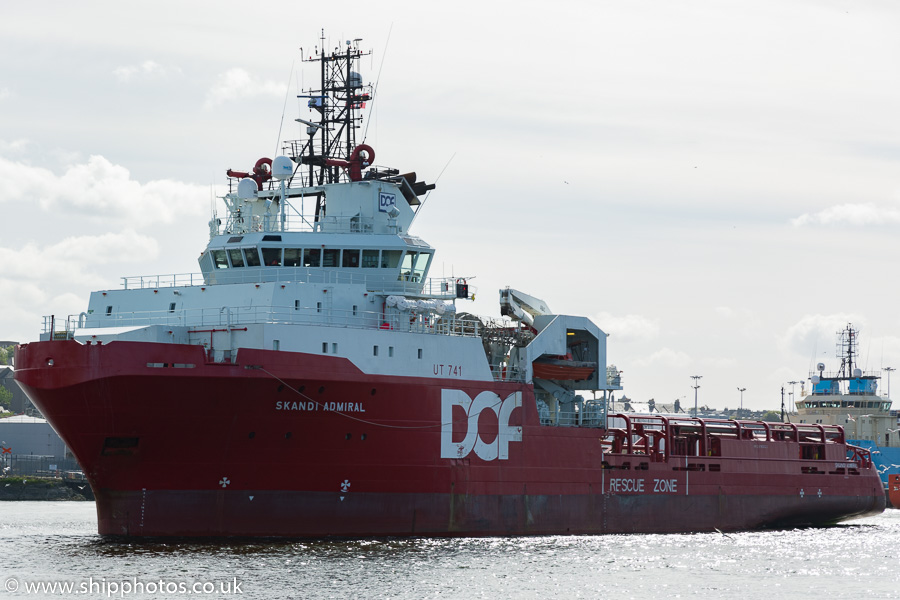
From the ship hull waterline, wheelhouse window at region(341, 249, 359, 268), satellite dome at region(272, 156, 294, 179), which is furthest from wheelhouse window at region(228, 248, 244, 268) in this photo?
the ship hull waterline

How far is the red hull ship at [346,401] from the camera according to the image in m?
29.8

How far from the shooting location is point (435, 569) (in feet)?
93.7

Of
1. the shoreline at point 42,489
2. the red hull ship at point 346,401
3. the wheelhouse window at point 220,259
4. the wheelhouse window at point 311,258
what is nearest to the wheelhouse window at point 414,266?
the red hull ship at point 346,401

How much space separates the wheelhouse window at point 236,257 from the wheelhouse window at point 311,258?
185cm

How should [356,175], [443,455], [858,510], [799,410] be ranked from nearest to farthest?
[443,455] → [356,175] → [858,510] → [799,410]

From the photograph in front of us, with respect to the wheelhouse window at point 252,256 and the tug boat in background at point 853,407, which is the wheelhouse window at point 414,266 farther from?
the tug boat in background at point 853,407

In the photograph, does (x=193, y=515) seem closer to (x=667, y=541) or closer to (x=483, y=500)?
(x=483, y=500)

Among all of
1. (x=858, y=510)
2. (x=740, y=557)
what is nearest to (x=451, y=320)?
(x=740, y=557)

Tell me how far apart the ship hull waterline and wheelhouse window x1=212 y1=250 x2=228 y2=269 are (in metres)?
6.34

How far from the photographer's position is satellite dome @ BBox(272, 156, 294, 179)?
3600 centimetres

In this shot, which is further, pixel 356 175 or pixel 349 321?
pixel 356 175

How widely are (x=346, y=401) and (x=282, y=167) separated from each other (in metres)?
8.41

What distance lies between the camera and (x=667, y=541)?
37.5m

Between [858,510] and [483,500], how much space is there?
19929mm
